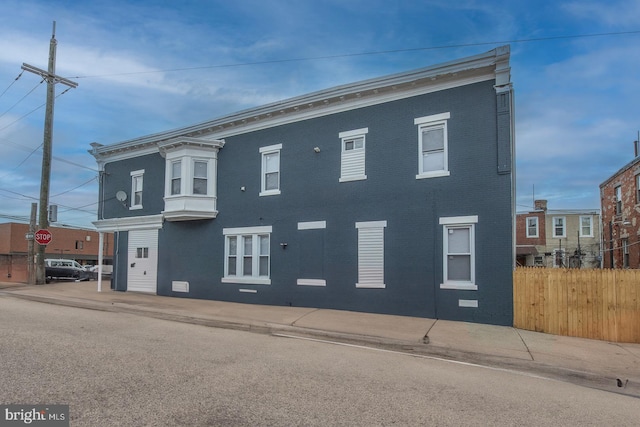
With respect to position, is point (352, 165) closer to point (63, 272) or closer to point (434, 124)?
point (434, 124)

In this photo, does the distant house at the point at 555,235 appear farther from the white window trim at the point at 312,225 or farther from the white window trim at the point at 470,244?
the white window trim at the point at 312,225

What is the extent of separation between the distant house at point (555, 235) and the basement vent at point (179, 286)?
1058 inches

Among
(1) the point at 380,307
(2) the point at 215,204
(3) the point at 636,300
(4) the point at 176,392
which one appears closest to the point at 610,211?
(3) the point at 636,300

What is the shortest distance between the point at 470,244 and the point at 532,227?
26.9 metres

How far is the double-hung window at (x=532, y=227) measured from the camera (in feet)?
116

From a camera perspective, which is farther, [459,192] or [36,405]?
[459,192]

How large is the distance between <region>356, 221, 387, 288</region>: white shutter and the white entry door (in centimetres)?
963

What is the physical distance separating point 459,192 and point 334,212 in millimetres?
4034

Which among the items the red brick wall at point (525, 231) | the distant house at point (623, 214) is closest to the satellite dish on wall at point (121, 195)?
the distant house at point (623, 214)

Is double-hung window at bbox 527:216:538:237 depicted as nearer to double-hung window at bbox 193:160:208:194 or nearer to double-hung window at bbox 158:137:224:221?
double-hung window at bbox 158:137:224:221

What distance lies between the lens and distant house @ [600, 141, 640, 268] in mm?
20491

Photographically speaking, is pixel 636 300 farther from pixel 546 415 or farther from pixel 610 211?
pixel 610 211

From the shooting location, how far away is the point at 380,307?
13094mm

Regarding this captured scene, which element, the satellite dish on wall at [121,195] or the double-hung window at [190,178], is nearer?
the double-hung window at [190,178]
